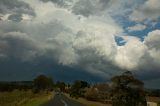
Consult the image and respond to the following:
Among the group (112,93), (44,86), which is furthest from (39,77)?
(112,93)

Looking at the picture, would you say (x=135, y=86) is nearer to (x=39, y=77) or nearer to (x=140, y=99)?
(x=140, y=99)

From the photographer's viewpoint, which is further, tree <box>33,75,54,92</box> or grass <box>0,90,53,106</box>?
tree <box>33,75,54,92</box>

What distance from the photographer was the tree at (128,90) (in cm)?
3130

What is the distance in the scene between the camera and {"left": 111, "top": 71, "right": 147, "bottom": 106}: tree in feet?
103

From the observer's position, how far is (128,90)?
3177cm

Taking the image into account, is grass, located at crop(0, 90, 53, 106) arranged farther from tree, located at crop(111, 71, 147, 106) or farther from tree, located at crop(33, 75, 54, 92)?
tree, located at crop(33, 75, 54, 92)

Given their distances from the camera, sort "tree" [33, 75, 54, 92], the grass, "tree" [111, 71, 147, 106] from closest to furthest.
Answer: "tree" [111, 71, 147, 106], the grass, "tree" [33, 75, 54, 92]

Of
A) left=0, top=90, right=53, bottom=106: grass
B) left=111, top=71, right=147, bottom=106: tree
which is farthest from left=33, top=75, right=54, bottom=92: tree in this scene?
left=111, top=71, right=147, bottom=106: tree

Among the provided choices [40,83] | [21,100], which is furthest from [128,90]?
[40,83]

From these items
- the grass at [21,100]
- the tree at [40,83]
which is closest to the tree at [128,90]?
the grass at [21,100]

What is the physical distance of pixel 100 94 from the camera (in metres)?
112

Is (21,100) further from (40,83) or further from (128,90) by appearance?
(40,83)

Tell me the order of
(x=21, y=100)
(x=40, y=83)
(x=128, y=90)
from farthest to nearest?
(x=40, y=83), (x=21, y=100), (x=128, y=90)

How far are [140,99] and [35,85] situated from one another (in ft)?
501
